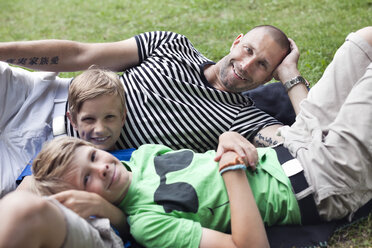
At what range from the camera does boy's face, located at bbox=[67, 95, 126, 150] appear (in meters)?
2.81

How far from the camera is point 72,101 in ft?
9.59

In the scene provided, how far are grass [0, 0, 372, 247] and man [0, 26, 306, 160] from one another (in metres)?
1.35

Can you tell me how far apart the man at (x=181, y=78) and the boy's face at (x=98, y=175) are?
0.77 metres

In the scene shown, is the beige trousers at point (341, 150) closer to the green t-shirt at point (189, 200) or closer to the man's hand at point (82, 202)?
the green t-shirt at point (189, 200)

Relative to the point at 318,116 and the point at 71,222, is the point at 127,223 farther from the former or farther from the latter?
the point at 318,116

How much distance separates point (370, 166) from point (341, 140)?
219 millimetres

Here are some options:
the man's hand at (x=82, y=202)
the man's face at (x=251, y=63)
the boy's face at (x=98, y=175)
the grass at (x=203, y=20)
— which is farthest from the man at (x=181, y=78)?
the grass at (x=203, y=20)

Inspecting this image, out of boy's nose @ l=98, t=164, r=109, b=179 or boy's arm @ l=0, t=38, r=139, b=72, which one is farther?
boy's arm @ l=0, t=38, r=139, b=72

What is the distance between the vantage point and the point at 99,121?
282 centimetres

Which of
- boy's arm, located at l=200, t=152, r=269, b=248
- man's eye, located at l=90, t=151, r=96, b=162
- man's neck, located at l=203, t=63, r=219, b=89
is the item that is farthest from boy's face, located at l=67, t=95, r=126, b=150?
boy's arm, located at l=200, t=152, r=269, b=248

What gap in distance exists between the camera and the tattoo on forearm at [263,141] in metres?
2.94

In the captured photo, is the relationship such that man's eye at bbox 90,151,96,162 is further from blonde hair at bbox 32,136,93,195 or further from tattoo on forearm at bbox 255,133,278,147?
tattoo on forearm at bbox 255,133,278,147

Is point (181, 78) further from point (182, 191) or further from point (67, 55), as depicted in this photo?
point (182, 191)

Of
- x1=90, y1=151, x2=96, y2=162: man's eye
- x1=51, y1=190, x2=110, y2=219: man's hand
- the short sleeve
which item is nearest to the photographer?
x1=51, y1=190, x2=110, y2=219: man's hand
